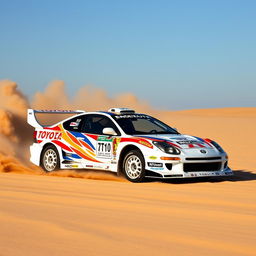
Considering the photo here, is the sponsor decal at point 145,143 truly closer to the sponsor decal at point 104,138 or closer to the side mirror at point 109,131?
the side mirror at point 109,131

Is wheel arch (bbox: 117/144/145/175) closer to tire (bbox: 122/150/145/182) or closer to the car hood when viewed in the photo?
tire (bbox: 122/150/145/182)

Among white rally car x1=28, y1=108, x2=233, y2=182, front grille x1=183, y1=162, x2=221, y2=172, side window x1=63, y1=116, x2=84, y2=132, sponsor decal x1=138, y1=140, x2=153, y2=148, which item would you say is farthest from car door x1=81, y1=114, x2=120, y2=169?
front grille x1=183, y1=162, x2=221, y2=172

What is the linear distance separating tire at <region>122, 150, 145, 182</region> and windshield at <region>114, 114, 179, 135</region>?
0.56 m

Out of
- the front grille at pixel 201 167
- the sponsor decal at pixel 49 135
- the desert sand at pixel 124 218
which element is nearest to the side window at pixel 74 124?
the sponsor decal at pixel 49 135

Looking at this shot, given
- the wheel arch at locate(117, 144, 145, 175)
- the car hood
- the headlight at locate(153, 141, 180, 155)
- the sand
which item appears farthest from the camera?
the wheel arch at locate(117, 144, 145, 175)

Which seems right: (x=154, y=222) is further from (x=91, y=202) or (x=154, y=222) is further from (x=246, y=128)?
(x=246, y=128)

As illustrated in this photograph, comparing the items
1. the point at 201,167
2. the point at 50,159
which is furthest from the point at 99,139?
the point at 201,167

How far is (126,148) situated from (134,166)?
0.42m

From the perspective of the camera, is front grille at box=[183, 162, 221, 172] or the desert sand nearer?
the desert sand

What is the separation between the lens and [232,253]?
482 centimetres

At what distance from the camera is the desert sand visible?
5016 mm

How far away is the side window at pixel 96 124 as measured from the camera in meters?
12.2

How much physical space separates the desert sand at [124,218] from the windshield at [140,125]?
99 cm

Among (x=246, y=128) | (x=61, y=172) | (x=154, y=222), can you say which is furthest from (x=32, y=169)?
(x=246, y=128)
